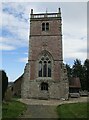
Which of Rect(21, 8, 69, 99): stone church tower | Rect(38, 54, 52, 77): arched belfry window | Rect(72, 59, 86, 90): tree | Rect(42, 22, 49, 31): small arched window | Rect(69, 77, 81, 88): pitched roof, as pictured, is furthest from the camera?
Rect(72, 59, 86, 90): tree

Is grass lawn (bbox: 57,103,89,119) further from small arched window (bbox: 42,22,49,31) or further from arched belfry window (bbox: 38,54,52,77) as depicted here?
small arched window (bbox: 42,22,49,31)

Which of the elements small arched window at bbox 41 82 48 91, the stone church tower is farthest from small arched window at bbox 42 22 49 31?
small arched window at bbox 41 82 48 91

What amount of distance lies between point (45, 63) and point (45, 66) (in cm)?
49

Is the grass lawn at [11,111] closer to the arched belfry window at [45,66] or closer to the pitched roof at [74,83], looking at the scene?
the arched belfry window at [45,66]

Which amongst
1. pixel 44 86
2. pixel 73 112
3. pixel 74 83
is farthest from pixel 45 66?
pixel 73 112

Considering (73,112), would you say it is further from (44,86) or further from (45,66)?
(45,66)

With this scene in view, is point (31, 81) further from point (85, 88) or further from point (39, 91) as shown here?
point (85, 88)

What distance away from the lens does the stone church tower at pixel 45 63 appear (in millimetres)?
37875

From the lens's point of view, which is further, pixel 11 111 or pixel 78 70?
pixel 78 70

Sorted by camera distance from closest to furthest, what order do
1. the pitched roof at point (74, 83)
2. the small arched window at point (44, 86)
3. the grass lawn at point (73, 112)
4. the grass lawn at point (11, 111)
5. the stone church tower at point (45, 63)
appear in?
the grass lawn at point (11, 111) → the grass lawn at point (73, 112) → the stone church tower at point (45, 63) → the small arched window at point (44, 86) → the pitched roof at point (74, 83)

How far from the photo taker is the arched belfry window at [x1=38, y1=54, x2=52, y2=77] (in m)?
38.6

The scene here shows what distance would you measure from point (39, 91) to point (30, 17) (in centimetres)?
1250

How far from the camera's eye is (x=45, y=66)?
38.8m

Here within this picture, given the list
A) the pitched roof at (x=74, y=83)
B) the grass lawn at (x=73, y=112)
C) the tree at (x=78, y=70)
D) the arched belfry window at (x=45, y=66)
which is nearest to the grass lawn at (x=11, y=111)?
the grass lawn at (x=73, y=112)
